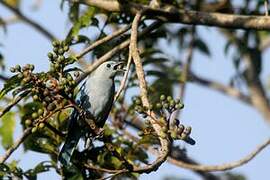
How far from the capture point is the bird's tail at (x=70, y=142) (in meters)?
5.19

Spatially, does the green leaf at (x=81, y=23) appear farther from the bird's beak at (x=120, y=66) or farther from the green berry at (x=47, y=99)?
the green berry at (x=47, y=99)

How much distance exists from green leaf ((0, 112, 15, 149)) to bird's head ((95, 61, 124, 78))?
2.16 ft

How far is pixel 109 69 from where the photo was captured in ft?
18.7

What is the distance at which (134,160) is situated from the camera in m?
5.70

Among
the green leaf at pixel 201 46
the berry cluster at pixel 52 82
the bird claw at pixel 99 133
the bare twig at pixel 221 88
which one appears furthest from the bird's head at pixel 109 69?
the bare twig at pixel 221 88

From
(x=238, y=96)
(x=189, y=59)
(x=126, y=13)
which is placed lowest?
(x=238, y=96)

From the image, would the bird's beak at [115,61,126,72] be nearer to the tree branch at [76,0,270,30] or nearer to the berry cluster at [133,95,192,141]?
the tree branch at [76,0,270,30]

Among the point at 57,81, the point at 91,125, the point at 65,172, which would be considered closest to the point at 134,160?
the point at 65,172

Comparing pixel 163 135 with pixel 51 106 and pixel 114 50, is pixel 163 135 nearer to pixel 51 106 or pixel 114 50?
pixel 51 106

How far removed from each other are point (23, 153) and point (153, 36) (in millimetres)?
1273

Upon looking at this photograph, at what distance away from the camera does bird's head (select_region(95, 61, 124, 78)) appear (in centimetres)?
571

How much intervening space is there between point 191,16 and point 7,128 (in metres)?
1.46

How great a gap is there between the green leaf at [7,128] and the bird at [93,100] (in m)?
0.49

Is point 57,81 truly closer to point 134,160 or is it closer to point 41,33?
point 134,160
